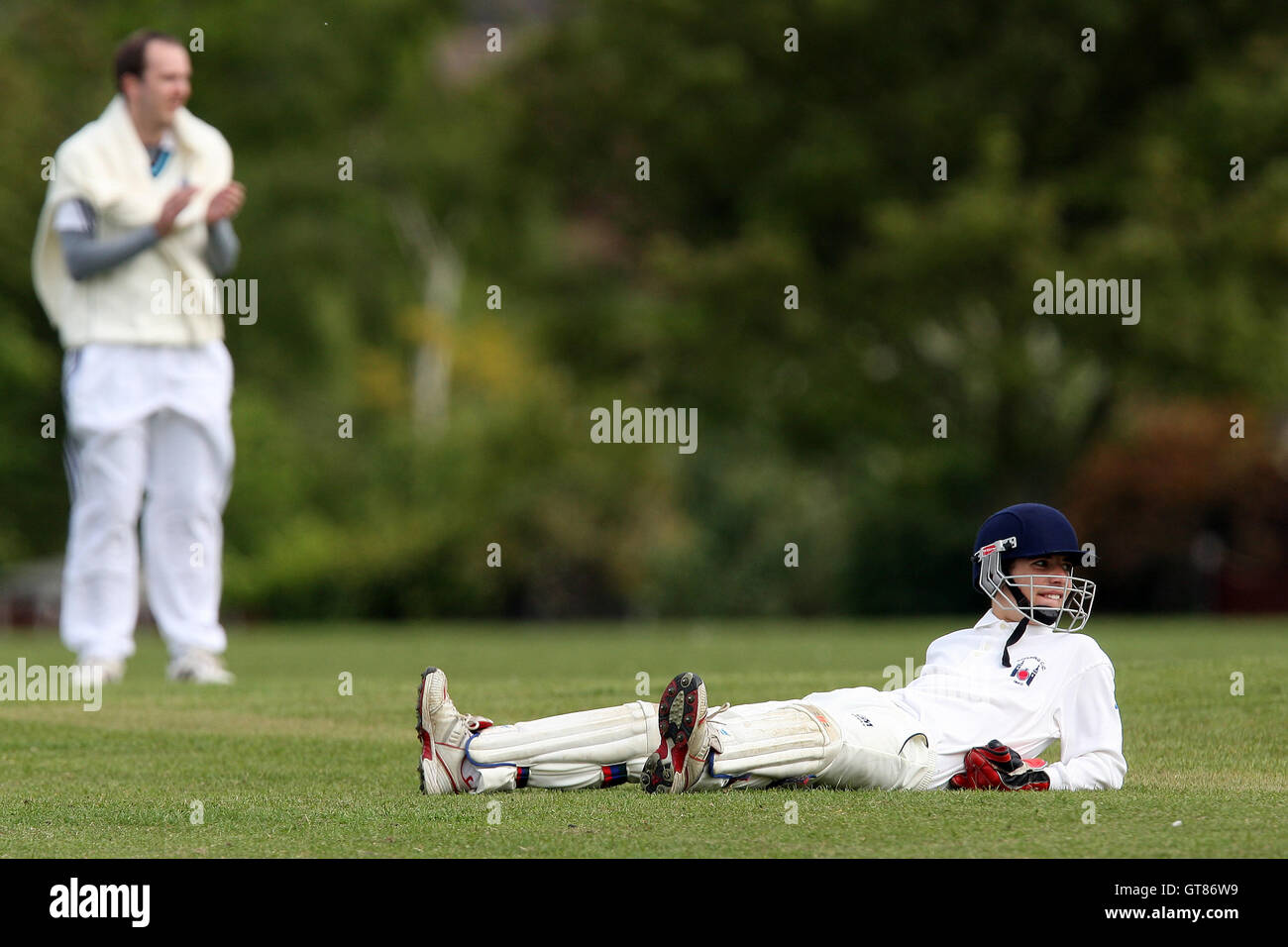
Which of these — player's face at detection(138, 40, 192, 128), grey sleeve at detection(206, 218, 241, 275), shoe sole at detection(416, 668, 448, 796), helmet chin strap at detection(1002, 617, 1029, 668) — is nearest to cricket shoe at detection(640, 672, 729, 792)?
shoe sole at detection(416, 668, 448, 796)

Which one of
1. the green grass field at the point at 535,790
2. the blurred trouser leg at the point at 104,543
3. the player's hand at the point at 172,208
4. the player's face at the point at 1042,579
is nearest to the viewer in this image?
the green grass field at the point at 535,790

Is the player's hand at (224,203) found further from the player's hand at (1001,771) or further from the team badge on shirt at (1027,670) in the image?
the player's hand at (1001,771)

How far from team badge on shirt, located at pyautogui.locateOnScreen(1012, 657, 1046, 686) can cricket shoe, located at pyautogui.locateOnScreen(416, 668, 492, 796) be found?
1830mm

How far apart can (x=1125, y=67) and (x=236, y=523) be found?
55.2 feet

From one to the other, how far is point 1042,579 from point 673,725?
4.96ft

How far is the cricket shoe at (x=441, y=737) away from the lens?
643 cm

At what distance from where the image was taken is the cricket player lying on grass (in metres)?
6.45

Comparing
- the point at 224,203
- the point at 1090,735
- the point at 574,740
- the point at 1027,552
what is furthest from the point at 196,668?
the point at 1090,735

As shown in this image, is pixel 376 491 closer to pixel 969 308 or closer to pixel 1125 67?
pixel 969 308

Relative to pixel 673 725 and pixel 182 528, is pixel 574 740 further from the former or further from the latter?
pixel 182 528

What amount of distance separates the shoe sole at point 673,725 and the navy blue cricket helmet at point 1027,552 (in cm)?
126

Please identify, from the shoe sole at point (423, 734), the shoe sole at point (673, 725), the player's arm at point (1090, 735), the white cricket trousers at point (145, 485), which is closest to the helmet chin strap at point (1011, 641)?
the player's arm at point (1090, 735)

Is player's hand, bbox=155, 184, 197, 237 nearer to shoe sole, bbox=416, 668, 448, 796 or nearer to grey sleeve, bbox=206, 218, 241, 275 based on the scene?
grey sleeve, bbox=206, 218, 241, 275

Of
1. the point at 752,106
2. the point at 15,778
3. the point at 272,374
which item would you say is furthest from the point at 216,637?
the point at 272,374
